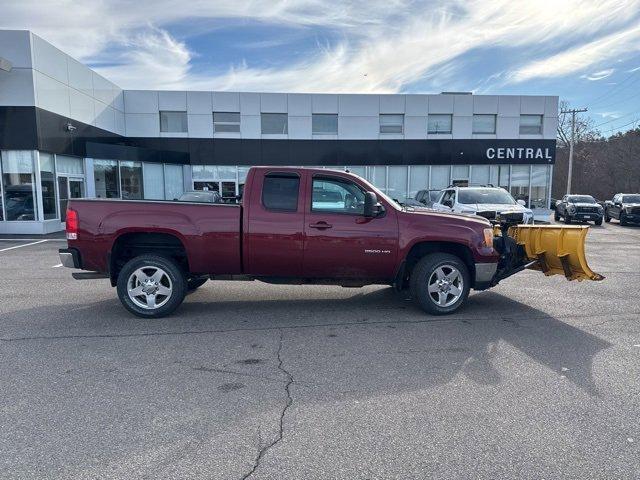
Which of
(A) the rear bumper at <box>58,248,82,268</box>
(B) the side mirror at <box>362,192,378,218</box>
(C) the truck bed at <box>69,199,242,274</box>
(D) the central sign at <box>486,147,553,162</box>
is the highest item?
(D) the central sign at <box>486,147,553,162</box>

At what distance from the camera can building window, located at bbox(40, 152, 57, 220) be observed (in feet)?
55.3

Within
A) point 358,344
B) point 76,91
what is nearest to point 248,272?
point 358,344

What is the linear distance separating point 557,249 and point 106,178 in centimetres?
1958

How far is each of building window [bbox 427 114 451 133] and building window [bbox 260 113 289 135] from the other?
830 centimetres

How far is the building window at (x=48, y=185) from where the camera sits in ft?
55.3

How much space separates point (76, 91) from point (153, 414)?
19516 millimetres

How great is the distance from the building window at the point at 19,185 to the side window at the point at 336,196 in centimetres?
1501

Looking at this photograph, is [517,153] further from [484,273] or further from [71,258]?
[71,258]

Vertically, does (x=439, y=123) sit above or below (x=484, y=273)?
above

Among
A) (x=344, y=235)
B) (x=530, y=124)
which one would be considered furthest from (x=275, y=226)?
(x=530, y=124)

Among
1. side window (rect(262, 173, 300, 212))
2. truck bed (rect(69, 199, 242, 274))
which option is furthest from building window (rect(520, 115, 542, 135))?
truck bed (rect(69, 199, 242, 274))

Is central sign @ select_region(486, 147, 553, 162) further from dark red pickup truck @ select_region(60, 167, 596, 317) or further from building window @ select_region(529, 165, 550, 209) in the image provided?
dark red pickup truck @ select_region(60, 167, 596, 317)

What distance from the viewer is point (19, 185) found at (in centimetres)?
1667

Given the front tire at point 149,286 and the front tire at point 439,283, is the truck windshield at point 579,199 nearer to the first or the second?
the front tire at point 439,283
